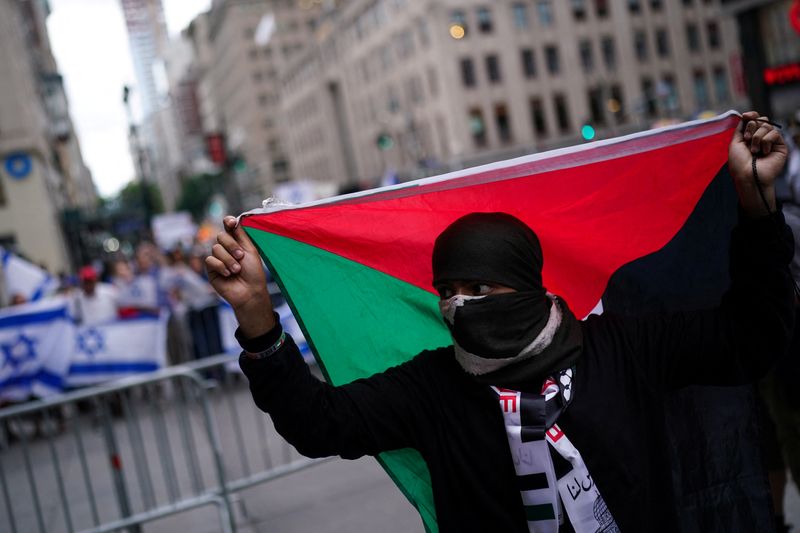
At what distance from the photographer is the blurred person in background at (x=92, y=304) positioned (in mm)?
11500

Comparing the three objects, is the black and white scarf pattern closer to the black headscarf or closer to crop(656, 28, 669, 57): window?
the black headscarf

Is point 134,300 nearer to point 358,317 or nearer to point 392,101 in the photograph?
point 358,317

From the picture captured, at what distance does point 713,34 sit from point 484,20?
53.9 ft

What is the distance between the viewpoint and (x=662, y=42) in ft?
188

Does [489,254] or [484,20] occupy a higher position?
[484,20]

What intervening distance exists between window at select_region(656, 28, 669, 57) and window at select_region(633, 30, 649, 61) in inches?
34.6

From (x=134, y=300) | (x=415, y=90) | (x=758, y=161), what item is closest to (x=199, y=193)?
(x=415, y=90)

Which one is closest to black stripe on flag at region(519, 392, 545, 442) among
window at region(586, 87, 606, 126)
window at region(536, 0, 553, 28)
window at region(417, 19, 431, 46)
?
window at region(417, 19, 431, 46)

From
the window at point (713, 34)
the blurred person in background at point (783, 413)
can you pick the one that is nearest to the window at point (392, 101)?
the window at point (713, 34)

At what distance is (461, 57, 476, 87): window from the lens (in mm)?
54375

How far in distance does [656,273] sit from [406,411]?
101 centimetres

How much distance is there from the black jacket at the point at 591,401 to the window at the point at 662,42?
194ft

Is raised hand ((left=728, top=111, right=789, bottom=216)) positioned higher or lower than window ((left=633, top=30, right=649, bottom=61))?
lower

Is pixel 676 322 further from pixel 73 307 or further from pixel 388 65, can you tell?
pixel 388 65
